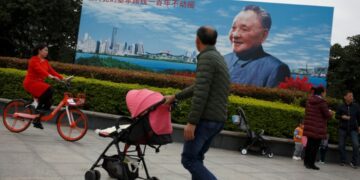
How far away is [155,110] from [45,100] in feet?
13.1

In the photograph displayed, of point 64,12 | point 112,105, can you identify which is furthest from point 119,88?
point 64,12

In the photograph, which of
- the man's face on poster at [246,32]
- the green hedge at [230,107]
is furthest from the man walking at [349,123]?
the man's face on poster at [246,32]

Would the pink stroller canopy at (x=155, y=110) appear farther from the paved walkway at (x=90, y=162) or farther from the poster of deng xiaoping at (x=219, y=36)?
the poster of deng xiaoping at (x=219, y=36)

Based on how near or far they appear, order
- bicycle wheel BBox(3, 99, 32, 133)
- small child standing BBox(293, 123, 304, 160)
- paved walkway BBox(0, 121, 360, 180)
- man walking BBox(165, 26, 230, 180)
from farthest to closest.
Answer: small child standing BBox(293, 123, 304, 160) < bicycle wheel BBox(3, 99, 32, 133) < paved walkway BBox(0, 121, 360, 180) < man walking BBox(165, 26, 230, 180)

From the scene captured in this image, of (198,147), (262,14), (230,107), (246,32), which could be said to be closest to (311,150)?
(230,107)

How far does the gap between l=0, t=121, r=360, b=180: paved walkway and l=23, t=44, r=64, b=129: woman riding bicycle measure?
1.97 feet

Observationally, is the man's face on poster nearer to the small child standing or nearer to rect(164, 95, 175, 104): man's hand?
the small child standing

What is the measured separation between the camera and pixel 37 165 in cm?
581

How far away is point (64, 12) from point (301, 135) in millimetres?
28172

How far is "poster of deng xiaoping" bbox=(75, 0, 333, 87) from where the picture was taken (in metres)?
26.0

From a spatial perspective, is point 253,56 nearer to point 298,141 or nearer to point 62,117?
point 298,141

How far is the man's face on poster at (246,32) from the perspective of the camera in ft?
85.4

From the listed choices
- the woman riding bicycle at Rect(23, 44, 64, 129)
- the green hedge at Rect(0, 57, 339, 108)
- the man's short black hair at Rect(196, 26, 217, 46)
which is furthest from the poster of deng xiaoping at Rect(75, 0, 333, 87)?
the man's short black hair at Rect(196, 26, 217, 46)

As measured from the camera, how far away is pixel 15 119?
838cm
